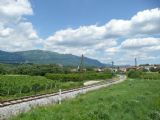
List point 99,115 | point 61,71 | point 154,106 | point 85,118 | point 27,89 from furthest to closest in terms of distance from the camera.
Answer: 1. point 61,71
2. point 27,89
3. point 154,106
4. point 99,115
5. point 85,118

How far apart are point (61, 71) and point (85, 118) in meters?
109

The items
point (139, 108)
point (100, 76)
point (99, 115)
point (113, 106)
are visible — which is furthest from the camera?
point (100, 76)

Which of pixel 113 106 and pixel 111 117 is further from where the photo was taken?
A: pixel 113 106

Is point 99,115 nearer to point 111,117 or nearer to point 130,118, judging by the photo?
point 111,117

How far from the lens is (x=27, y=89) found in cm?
4612

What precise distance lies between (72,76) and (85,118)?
3165 inches

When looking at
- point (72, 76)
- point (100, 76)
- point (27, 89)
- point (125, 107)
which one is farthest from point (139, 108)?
point (100, 76)

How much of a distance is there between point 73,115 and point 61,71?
109 metres

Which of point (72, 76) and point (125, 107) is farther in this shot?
point (72, 76)

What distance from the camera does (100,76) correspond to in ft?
374

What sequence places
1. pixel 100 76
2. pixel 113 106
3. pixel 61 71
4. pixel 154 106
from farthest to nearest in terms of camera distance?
pixel 61 71 < pixel 100 76 < pixel 154 106 < pixel 113 106

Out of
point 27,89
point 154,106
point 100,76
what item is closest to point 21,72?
point 100,76

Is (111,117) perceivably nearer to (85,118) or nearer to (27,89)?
(85,118)

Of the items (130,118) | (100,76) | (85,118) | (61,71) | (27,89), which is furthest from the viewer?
(61,71)
